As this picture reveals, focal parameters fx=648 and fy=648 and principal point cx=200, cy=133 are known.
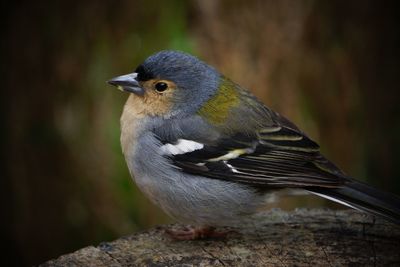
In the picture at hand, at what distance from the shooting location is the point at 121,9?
5.98 metres

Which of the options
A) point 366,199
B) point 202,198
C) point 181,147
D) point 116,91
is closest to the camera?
point 366,199

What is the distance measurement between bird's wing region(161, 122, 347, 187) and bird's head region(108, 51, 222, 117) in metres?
0.33

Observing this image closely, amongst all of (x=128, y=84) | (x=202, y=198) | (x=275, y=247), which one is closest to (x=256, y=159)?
(x=202, y=198)

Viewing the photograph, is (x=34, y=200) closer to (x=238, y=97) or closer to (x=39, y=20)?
(x=39, y=20)

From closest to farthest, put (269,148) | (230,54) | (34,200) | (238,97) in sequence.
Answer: (269,148) < (238,97) < (230,54) < (34,200)

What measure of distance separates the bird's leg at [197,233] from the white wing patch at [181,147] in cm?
52

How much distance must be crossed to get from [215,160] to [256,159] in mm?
256

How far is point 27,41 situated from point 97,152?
1.29 metres

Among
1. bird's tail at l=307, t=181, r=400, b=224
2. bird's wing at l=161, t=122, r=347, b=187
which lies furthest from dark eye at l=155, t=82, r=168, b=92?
bird's tail at l=307, t=181, r=400, b=224

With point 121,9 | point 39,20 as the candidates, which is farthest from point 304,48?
point 39,20

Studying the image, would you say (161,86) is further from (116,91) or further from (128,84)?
(116,91)

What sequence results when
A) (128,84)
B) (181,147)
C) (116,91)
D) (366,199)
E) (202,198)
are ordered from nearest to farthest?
(366,199) < (202,198) < (181,147) < (128,84) < (116,91)

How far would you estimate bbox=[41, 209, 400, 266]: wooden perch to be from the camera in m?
3.68

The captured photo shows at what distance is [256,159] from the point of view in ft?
13.2
